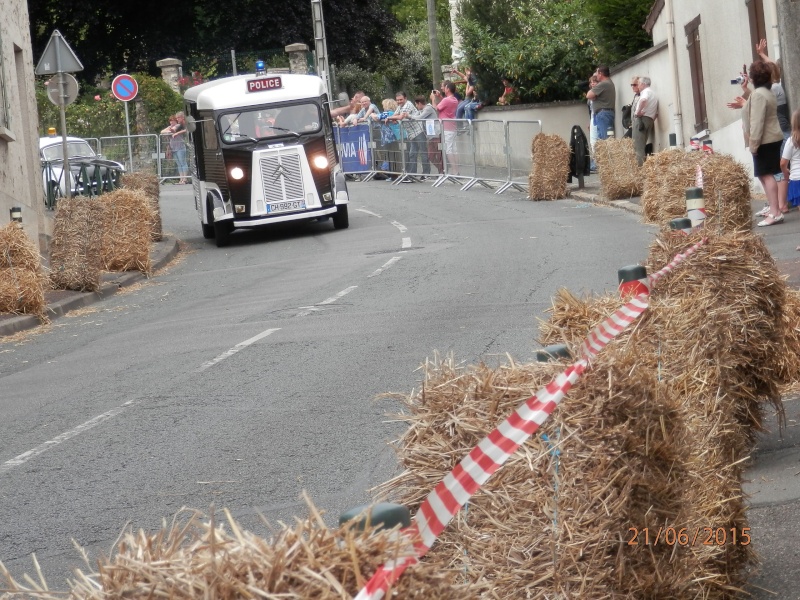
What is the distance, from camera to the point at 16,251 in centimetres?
1476

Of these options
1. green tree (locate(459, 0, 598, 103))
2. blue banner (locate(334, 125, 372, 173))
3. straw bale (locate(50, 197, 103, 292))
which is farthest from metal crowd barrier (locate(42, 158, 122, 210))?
green tree (locate(459, 0, 598, 103))

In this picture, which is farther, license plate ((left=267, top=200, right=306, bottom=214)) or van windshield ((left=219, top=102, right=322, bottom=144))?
van windshield ((left=219, top=102, right=322, bottom=144))

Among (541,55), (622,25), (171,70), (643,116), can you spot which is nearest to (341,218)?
(643,116)

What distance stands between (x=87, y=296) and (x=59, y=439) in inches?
339

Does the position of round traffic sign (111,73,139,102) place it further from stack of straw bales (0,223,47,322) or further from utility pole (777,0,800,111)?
utility pole (777,0,800,111)

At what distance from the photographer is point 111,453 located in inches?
285

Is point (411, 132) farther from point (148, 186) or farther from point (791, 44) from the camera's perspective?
point (791, 44)

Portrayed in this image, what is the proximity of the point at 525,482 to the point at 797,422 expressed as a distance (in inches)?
151

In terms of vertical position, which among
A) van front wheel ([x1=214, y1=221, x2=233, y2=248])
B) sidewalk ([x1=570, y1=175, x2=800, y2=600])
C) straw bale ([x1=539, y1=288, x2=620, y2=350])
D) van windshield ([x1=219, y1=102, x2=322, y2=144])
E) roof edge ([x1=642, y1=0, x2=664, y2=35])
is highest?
roof edge ([x1=642, y1=0, x2=664, y2=35])

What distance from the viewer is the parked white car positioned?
25.8 meters

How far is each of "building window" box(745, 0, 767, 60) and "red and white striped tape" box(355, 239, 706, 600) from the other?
16548 mm

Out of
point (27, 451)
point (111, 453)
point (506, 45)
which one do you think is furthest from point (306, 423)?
point (506, 45)

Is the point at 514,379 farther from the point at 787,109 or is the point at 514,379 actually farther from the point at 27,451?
the point at 787,109

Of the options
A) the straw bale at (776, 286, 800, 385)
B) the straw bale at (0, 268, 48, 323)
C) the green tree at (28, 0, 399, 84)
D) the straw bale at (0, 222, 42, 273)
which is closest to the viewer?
the straw bale at (776, 286, 800, 385)
